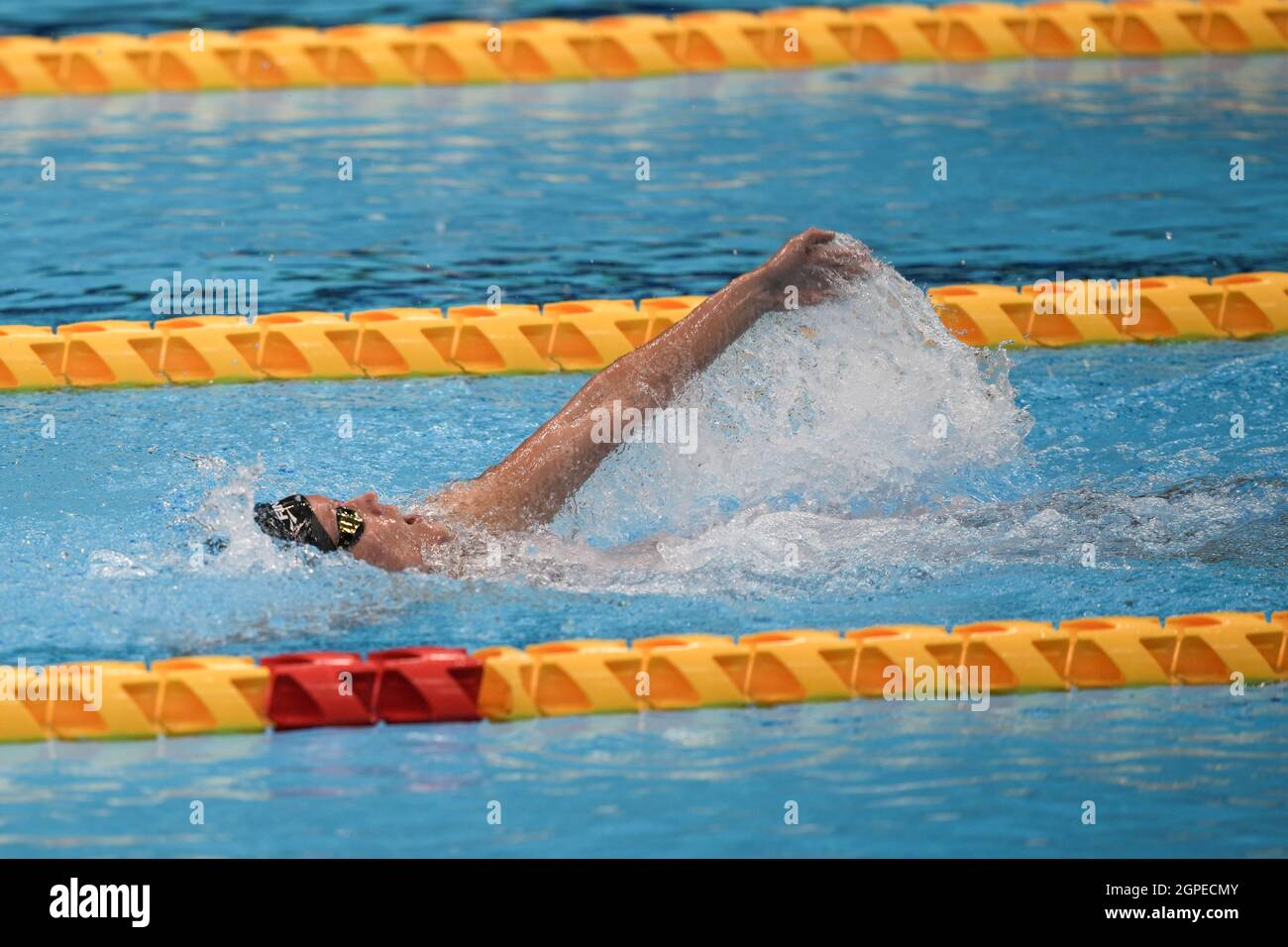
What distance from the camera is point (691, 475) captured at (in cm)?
532

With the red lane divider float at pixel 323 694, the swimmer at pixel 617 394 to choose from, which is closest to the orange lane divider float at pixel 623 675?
the red lane divider float at pixel 323 694

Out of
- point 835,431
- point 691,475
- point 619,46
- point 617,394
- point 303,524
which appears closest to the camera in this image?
point 303,524

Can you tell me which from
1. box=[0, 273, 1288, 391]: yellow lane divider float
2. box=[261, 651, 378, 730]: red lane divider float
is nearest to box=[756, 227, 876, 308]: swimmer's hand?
box=[261, 651, 378, 730]: red lane divider float

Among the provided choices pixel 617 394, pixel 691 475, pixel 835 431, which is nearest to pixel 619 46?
pixel 835 431

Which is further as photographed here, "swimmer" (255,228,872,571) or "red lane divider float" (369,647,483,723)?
"swimmer" (255,228,872,571)

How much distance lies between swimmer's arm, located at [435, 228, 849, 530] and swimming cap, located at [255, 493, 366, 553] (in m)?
0.37

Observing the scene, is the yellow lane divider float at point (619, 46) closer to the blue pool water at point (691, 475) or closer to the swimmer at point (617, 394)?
the blue pool water at point (691, 475)

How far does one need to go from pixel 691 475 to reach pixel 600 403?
672mm

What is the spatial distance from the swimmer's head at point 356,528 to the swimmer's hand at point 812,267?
1063mm

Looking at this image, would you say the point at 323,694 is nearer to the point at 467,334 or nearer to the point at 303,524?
the point at 303,524

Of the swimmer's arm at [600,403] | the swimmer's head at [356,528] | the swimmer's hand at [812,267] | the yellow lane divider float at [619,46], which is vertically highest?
the yellow lane divider float at [619,46]

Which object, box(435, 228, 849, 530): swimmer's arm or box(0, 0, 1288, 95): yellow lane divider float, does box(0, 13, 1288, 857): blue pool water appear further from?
box(0, 0, 1288, 95): yellow lane divider float

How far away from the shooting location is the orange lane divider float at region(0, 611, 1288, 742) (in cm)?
420

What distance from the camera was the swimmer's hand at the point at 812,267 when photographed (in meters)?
4.71
